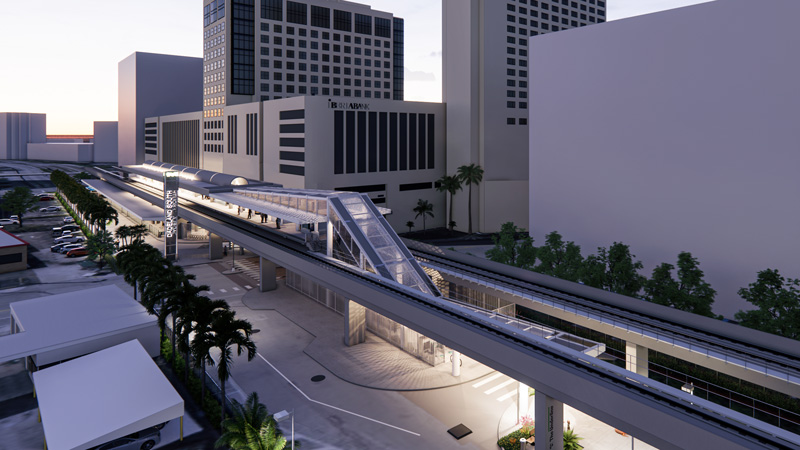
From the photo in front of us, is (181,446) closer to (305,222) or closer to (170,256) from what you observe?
(305,222)

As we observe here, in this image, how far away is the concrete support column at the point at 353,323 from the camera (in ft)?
112

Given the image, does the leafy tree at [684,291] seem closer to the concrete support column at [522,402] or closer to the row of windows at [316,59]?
the concrete support column at [522,402]

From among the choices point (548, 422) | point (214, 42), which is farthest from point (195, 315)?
point (214, 42)

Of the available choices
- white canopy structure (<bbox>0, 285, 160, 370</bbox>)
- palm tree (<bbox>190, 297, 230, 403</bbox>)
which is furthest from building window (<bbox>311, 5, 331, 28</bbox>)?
palm tree (<bbox>190, 297, 230, 403</bbox>)

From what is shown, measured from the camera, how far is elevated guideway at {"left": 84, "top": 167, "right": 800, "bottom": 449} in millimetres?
14977

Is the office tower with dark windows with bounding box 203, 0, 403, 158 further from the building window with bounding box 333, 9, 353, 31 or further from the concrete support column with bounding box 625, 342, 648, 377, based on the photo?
the concrete support column with bounding box 625, 342, 648, 377

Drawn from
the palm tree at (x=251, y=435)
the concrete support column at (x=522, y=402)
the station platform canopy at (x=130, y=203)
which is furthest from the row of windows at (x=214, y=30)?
the concrete support column at (x=522, y=402)

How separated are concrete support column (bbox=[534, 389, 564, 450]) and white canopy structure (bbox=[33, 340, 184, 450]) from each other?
50.8 ft

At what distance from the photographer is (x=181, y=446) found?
2338cm

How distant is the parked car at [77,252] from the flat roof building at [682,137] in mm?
52109

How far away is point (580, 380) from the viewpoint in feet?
57.2

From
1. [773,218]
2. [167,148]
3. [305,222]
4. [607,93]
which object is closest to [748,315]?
[773,218]

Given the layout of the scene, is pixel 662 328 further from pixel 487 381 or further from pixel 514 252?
pixel 514 252

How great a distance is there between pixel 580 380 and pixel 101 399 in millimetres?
20830
